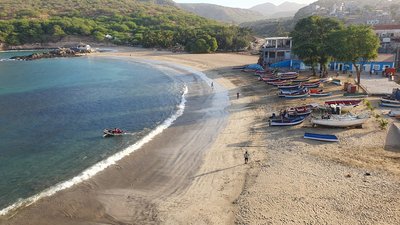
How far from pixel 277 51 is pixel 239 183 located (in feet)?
171

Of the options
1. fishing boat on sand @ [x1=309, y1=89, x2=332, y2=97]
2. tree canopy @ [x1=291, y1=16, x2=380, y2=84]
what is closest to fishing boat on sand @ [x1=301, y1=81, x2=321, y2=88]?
fishing boat on sand @ [x1=309, y1=89, x2=332, y2=97]

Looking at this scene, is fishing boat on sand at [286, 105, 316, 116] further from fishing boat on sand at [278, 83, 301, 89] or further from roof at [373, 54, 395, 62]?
roof at [373, 54, 395, 62]

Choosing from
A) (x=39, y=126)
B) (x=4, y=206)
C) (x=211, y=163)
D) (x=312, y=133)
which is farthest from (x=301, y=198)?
(x=39, y=126)

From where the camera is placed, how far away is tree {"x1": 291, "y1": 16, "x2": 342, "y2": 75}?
54.2 metres

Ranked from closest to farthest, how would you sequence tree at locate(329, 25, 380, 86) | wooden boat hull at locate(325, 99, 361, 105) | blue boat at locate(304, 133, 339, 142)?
blue boat at locate(304, 133, 339, 142) < wooden boat hull at locate(325, 99, 361, 105) < tree at locate(329, 25, 380, 86)

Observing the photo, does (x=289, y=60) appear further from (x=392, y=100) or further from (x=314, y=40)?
(x=392, y=100)

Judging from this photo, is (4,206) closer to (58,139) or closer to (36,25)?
(58,139)

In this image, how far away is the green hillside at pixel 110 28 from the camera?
109500mm

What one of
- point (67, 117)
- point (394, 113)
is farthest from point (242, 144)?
point (67, 117)

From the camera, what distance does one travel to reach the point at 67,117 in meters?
42.4

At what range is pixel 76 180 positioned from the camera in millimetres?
25688

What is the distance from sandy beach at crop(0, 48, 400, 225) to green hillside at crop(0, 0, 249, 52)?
74.9 meters

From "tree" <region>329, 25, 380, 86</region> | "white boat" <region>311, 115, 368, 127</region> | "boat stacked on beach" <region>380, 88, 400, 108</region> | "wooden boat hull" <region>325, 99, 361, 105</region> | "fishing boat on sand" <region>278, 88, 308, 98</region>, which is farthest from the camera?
"fishing boat on sand" <region>278, 88, 308, 98</region>

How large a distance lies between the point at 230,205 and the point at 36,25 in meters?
144
